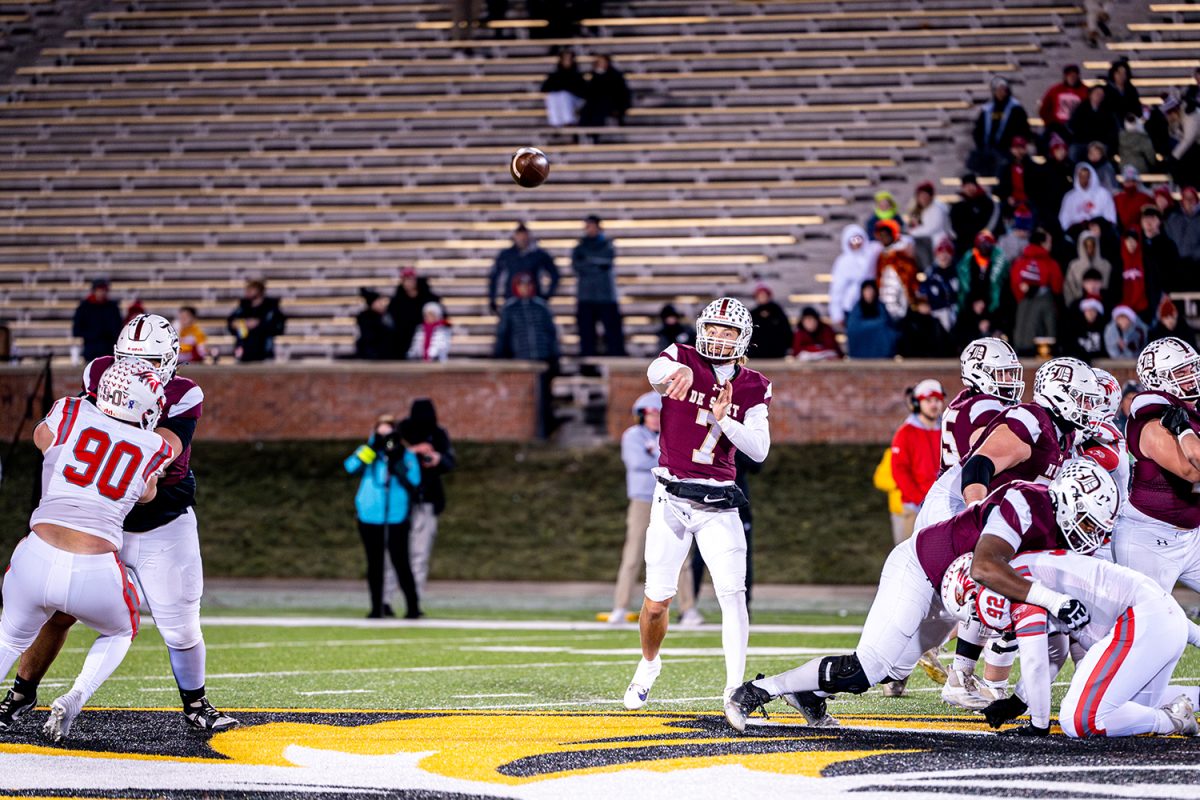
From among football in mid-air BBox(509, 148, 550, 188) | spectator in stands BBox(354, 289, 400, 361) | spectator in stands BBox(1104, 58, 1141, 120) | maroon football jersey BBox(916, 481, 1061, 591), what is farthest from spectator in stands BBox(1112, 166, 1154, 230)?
maroon football jersey BBox(916, 481, 1061, 591)

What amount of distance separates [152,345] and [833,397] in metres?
12.8

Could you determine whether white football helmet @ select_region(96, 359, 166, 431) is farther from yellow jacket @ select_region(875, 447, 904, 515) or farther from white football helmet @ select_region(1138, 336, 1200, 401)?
yellow jacket @ select_region(875, 447, 904, 515)

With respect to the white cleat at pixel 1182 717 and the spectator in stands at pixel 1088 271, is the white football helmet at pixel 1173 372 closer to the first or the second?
the white cleat at pixel 1182 717

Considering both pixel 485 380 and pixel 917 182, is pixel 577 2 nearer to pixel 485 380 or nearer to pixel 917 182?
pixel 917 182

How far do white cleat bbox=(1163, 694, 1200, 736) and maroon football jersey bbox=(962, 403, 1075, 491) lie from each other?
1238 millimetres

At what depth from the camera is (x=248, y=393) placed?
2106cm

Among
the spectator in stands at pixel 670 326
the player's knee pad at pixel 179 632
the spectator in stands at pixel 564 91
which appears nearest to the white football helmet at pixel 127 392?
the player's knee pad at pixel 179 632

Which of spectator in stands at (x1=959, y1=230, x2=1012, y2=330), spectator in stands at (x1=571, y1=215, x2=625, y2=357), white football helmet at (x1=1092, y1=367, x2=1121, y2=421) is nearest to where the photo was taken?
white football helmet at (x1=1092, y1=367, x2=1121, y2=421)

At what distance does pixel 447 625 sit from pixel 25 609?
7468 millimetres

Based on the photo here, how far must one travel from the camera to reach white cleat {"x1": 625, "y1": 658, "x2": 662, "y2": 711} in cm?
857

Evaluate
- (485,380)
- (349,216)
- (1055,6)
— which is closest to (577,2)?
(349,216)

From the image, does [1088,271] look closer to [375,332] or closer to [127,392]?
[375,332]

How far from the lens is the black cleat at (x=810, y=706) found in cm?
754

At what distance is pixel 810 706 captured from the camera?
24.7 feet
